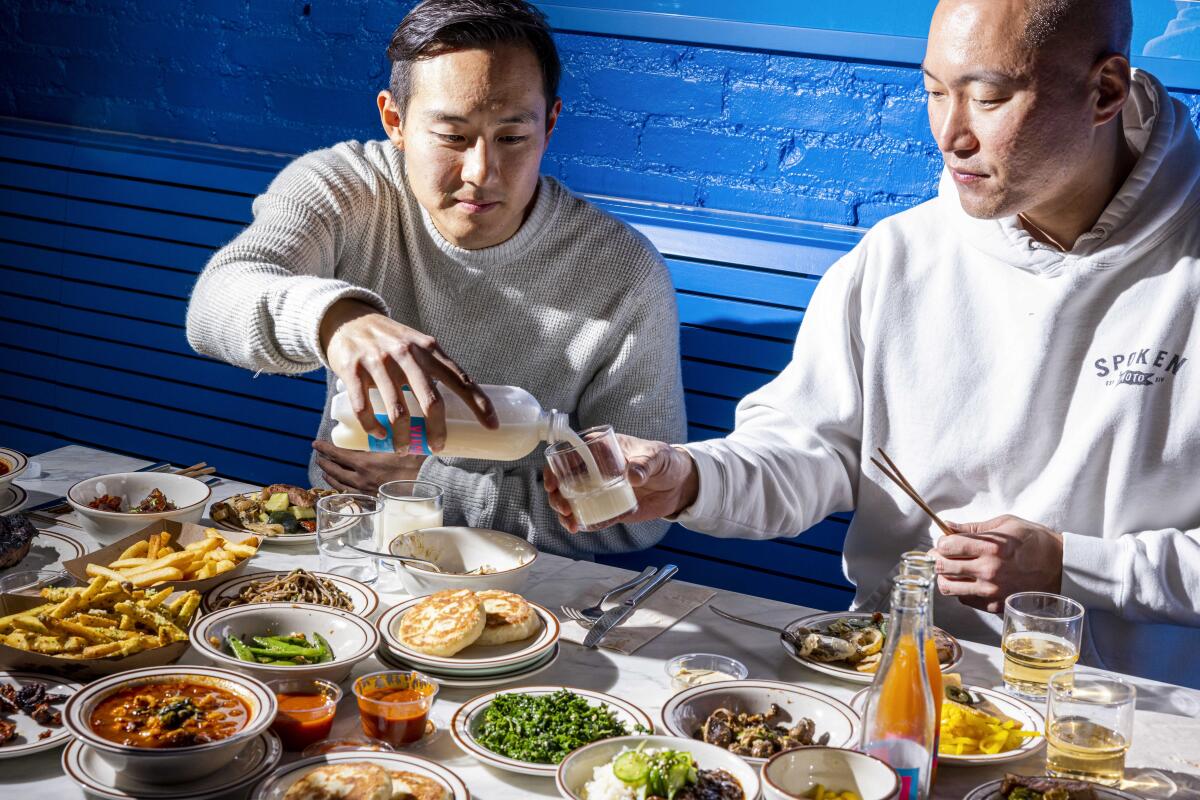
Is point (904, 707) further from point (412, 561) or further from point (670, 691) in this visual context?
point (412, 561)

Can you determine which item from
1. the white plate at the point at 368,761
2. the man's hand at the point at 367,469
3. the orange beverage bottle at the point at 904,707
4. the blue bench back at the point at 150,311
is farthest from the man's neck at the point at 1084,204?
the white plate at the point at 368,761

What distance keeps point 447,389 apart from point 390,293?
0.80 metres

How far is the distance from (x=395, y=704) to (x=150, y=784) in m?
0.26

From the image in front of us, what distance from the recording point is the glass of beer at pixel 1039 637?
162 cm

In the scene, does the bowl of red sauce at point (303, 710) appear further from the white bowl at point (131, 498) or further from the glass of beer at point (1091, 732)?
the glass of beer at point (1091, 732)

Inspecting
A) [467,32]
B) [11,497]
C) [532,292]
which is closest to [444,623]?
[11,497]

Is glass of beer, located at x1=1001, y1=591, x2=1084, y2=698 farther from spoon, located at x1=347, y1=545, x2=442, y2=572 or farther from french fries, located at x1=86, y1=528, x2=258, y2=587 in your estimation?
french fries, located at x1=86, y1=528, x2=258, y2=587

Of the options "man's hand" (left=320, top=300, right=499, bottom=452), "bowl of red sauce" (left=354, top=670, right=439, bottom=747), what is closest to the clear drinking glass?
"man's hand" (left=320, top=300, right=499, bottom=452)

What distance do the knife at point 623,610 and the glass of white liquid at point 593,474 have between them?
0.48 ft

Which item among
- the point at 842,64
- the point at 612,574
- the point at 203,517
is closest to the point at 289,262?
the point at 203,517

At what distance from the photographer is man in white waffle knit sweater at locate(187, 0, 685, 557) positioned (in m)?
2.29

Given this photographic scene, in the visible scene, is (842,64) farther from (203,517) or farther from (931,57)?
(203,517)

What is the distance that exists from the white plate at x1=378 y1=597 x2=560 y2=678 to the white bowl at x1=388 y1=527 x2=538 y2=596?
0.09 m

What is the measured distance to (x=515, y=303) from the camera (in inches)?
99.7
